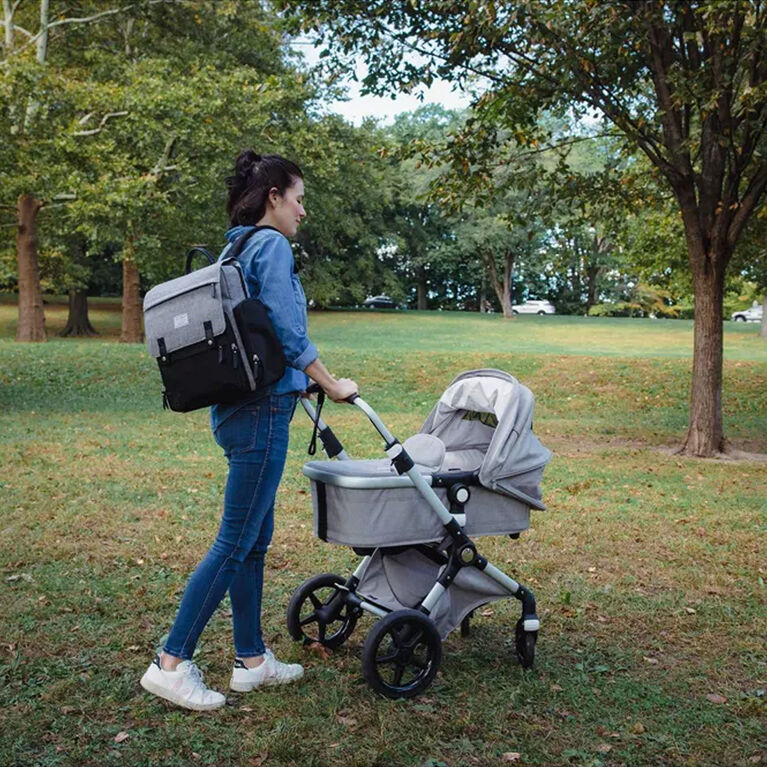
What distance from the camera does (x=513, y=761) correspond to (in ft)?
11.3

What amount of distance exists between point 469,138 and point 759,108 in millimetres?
3293

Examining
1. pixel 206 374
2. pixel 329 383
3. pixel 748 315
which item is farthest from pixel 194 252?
pixel 748 315

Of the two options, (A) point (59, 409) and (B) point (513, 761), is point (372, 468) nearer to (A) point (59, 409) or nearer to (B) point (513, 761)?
(B) point (513, 761)

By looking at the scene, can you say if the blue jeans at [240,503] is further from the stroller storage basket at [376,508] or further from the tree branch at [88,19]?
the tree branch at [88,19]

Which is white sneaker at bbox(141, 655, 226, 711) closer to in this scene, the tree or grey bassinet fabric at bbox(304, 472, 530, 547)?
grey bassinet fabric at bbox(304, 472, 530, 547)

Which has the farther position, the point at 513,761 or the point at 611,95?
the point at 611,95

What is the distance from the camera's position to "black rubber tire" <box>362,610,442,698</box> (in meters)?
3.91

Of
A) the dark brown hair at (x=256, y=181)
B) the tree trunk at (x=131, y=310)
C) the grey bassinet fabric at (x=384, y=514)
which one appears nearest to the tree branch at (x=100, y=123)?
the tree trunk at (x=131, y=310)

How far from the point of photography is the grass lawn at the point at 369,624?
141 inches

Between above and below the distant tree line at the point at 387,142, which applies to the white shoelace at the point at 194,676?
below

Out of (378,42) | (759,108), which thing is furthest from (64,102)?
(759,108)

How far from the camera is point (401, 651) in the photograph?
13.1 ft

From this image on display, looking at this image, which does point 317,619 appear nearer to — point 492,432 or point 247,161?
point 492,432

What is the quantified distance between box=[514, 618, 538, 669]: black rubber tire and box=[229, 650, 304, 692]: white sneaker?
3.33 feet
